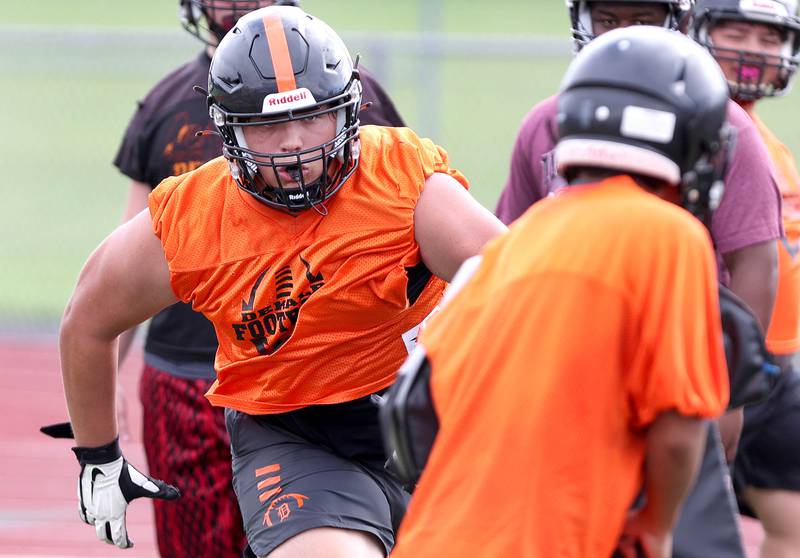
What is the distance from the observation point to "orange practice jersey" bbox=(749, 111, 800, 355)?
4.47m

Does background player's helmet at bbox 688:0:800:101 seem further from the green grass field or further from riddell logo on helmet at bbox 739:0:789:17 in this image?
the green grass field

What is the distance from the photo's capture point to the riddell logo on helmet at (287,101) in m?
3.71

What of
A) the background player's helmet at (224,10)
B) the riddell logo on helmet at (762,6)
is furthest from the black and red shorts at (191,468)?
the riddell logo on helmet at (762,6)

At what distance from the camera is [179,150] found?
5.39 m

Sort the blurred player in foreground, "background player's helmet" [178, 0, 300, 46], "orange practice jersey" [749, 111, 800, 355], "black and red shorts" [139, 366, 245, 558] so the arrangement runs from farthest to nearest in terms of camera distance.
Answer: "background player's helmet" [178, 0, 300, 46], "black and red shorts" [139, 366, 245, 558], "orange practice jersey" [749, 111, 800, 355], the blurred player in foreground

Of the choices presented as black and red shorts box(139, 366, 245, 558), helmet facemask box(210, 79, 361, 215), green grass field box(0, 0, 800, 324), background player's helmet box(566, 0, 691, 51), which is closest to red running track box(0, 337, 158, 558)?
green grass field box(0, 0, 800, 324)

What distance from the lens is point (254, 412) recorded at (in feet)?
12.7

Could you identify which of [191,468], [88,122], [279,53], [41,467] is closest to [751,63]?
[279,53]

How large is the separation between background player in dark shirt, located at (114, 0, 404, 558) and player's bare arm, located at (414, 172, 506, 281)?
1.57m

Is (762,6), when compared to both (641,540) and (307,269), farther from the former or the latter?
(641,540)

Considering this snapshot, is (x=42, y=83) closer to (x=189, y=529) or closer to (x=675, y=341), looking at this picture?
(x=189, y=529)

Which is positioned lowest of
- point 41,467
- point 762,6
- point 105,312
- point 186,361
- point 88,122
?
point 41,467

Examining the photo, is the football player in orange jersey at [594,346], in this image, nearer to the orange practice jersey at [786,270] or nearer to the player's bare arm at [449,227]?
the player's bare arm at [449,227]

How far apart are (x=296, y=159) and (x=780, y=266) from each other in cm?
163
